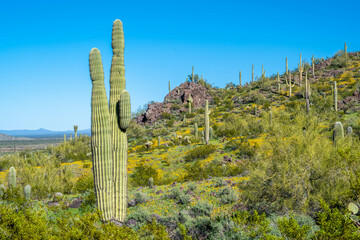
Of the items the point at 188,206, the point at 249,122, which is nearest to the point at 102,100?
the point at 188,206

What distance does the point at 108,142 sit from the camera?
24.8 ft

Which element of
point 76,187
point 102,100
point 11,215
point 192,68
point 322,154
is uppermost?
point 192,68

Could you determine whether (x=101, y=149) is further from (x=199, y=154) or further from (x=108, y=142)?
(x=199, y=154)

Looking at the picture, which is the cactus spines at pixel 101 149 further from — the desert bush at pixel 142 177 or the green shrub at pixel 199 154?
the green shrub at pixel 199 154

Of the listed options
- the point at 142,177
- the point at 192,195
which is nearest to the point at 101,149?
the point at 192,195

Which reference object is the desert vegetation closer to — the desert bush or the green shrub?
the desert bush

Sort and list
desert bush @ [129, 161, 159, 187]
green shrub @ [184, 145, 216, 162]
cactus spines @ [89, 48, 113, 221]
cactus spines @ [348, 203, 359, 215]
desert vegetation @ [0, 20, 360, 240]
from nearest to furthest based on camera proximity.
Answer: desert vegetation @ [0, 20, 360, 240] → cactus spines @ [348, 203, 359, 215] → cactus spines @ [89, 48, 113, 221] → desert bush @ [129, 161, 159, 187] → green shrub @ [184, 145, 216, 162]

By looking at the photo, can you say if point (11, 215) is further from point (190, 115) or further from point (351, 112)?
point (190, 115)

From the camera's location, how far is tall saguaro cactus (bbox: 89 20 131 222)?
7.49 metres

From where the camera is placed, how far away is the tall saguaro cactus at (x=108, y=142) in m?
7.49

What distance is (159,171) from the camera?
17.3 m

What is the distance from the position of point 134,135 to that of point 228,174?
2292 centimetres

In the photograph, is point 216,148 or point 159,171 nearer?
point 159,171

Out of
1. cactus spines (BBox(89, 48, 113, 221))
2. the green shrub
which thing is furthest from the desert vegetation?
the green shrub
